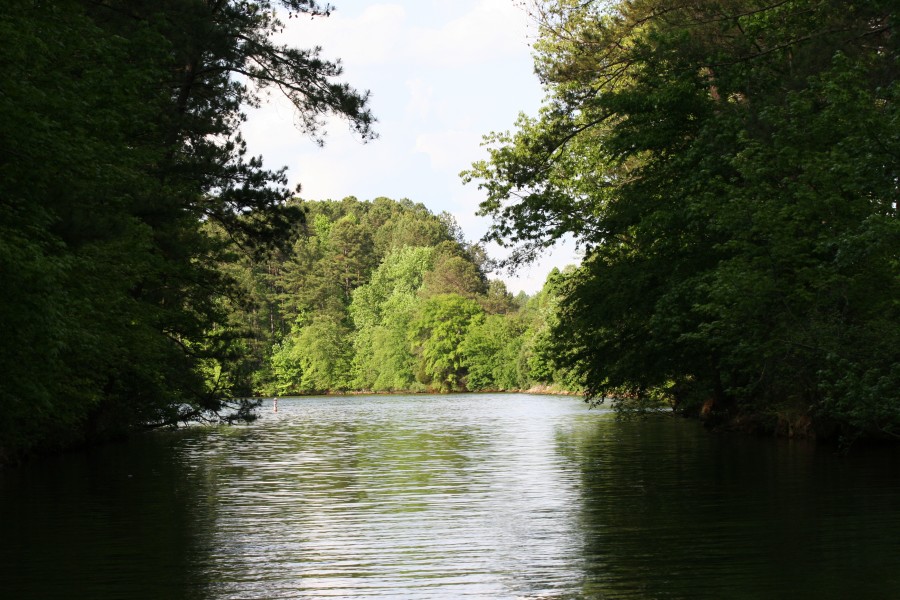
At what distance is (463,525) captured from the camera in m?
14.3

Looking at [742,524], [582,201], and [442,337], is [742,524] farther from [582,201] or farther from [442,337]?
[442,337]

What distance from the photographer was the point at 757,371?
81.2 feet

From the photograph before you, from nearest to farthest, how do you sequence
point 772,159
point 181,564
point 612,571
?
point 612,571 → point 181,564 → point 772,159

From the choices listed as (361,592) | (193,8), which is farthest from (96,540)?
(193,8)

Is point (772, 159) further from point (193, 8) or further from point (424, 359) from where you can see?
point (424, 359)

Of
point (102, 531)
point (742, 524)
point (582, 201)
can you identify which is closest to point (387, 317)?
point (582, 201)

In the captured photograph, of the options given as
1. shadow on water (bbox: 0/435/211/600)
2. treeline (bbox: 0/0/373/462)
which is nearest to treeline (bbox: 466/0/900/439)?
treeline (bbox: 0/0/373/462)

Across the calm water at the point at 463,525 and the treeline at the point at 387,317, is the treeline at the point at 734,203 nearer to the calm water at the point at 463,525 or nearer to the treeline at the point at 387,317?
the calm water at the point at 463,525

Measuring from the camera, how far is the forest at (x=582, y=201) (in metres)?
16.1

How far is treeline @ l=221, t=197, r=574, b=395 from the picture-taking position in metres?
106

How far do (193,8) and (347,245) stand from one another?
355ft

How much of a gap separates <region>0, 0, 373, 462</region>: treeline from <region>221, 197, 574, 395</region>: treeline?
62694mm

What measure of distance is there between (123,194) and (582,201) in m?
17.0

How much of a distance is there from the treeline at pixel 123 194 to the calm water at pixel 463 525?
91.6 inches
